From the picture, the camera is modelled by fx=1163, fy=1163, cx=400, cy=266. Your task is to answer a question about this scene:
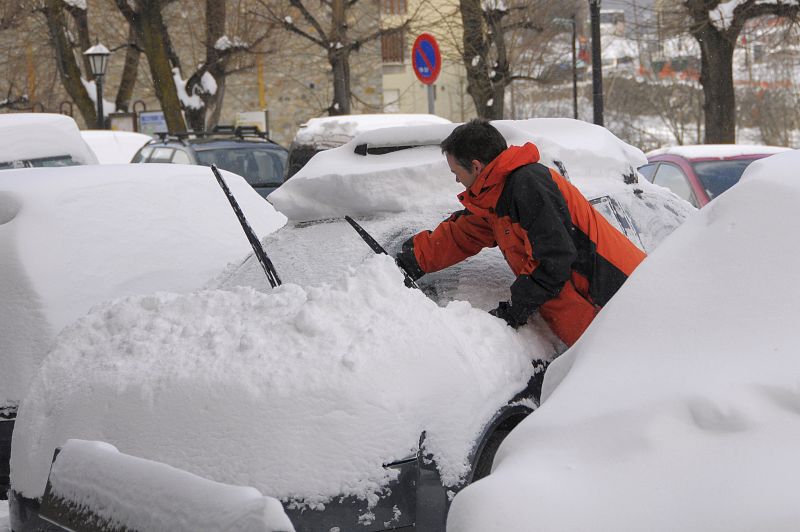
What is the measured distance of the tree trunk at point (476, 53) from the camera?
20.3 m

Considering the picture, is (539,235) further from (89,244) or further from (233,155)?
(233,155)

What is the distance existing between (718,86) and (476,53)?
17.7 feet

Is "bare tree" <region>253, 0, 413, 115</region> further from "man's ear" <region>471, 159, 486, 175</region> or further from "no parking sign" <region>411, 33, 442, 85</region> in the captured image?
"man's ear" <region>471, 159, 486, 175</region>

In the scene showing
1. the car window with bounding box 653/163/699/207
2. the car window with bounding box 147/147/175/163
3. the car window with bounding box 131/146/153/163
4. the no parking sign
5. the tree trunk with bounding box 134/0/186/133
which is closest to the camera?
the car window with bounding box 653/163/699/207

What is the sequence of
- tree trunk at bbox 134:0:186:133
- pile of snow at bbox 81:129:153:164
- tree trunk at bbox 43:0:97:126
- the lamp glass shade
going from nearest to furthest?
pile of snow at bbox 81:129:153:164 < the lamp glass shade < tree trunk at bbox 134:0:186:133 < tree trunk at bbox 43:0:97:126

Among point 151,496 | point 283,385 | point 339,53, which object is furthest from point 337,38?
point 151,496

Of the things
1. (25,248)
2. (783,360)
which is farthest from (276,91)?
(783,360)

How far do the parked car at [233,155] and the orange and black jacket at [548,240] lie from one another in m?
9.10

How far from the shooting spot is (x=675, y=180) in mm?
10352

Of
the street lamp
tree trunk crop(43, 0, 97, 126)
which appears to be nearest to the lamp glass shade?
the street lamp

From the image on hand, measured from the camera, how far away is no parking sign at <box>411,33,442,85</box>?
48.6 feet

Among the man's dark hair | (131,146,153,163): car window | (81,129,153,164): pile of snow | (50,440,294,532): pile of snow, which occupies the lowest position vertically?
(81,129,153,164): pile of snow

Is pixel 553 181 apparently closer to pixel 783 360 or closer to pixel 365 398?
pixel 365 398

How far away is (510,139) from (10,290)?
2.30 meters
